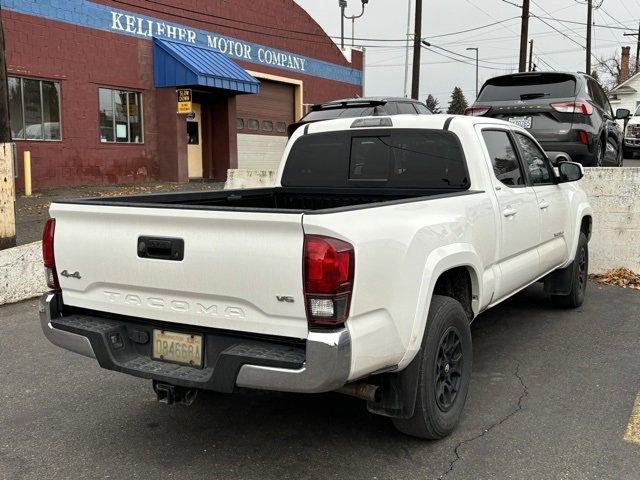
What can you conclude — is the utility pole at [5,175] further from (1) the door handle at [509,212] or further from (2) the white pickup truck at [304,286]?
(1) the door handle at [509,212]

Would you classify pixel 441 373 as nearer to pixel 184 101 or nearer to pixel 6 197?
pixel 6 197

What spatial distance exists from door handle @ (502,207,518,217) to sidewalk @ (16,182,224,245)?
718 cm

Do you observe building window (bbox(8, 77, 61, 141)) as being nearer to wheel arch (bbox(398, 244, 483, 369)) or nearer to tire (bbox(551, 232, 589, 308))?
tire (bbox(551, 232, 589, 308))

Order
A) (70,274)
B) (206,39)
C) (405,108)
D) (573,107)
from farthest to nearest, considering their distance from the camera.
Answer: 1. (206,39)
2. (405,108)
3. (573,107)
4. (70,274)

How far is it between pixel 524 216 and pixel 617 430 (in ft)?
5.77

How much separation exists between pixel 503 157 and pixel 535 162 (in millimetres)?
792

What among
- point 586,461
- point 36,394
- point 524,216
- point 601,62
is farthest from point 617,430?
point 601,62

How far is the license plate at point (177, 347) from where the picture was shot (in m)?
3.12

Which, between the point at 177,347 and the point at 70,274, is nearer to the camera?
the point at 177,347

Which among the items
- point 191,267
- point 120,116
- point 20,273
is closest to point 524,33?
point 120,116

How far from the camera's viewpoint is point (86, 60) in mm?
16047

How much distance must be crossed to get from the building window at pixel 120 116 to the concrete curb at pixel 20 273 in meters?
10.4

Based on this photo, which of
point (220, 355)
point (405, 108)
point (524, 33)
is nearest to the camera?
point (220, 355)

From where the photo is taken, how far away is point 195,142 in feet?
68.7
